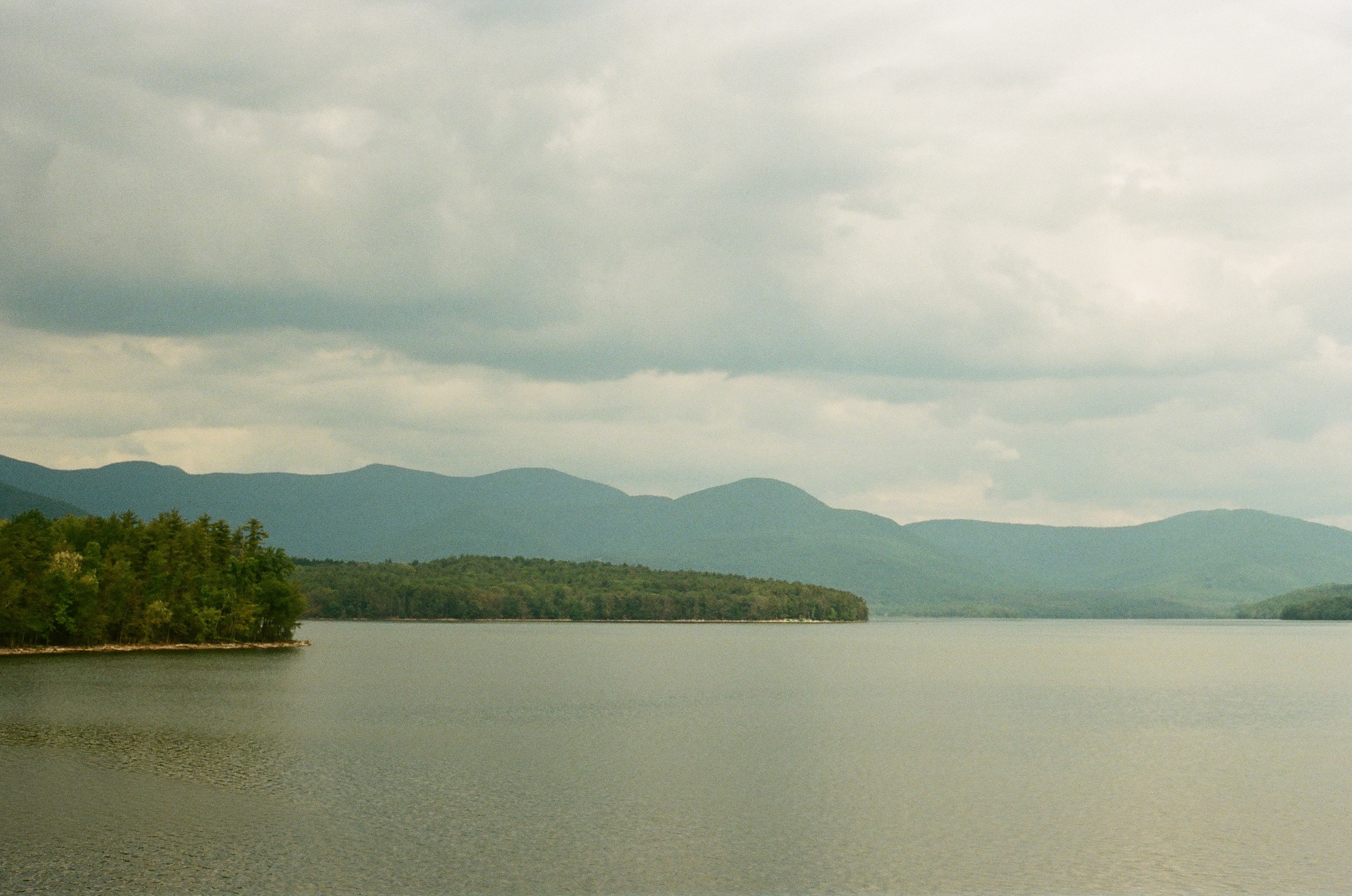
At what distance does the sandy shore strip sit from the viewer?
118250 millimetres

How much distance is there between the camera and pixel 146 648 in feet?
451

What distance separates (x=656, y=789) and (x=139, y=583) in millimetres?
104616

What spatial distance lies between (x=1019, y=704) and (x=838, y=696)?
13748mm

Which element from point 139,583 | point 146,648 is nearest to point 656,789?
point 139,583

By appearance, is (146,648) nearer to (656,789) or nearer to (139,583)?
(139,583)

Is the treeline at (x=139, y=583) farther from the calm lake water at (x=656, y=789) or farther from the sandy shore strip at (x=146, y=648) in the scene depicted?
the calm lake water at (x=656, y=789)

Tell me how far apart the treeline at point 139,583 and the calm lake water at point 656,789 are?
79.2 feet

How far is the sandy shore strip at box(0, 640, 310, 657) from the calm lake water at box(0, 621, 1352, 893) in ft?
91.0

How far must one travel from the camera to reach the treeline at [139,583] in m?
116

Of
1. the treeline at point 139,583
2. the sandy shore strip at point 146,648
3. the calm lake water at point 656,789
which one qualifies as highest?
the treeline at point 139,583

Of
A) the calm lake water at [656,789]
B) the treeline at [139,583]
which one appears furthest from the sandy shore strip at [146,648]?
the calm lake water at [656,789]

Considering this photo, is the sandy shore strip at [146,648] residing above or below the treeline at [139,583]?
below

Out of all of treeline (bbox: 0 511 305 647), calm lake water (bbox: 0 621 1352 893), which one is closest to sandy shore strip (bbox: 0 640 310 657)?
treeline (bbox: 0 511 305 647)

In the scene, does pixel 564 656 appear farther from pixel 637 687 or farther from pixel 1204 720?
pixel 1204 720
